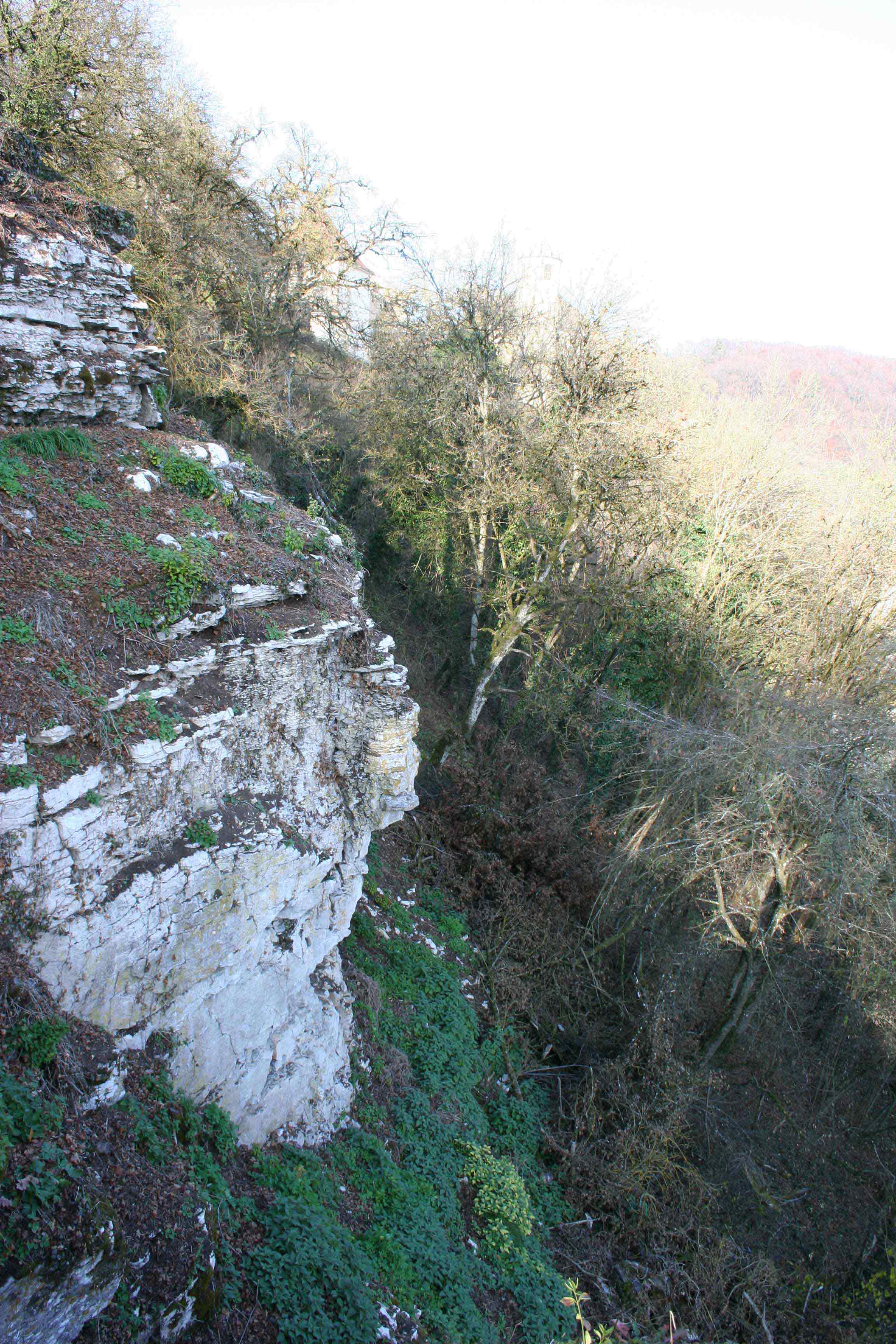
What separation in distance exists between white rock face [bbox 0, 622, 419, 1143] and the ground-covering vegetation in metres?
0.43

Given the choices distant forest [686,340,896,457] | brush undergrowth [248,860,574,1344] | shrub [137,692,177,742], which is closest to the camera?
brush undergrowth [248,860,574,1344]

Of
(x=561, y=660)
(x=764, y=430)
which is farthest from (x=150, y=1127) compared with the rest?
(x=764, y=430)

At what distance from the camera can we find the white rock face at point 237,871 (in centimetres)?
479

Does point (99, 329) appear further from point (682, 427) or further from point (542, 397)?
point (682, 427)

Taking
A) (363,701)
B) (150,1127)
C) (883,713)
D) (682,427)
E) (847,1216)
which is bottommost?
(847,1216)

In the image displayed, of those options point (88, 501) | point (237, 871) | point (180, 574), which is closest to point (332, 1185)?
point (237, 871)

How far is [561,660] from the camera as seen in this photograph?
14695mm

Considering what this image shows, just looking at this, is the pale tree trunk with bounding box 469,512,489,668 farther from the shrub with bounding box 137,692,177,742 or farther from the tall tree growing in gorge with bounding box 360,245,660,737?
the shrub with bounding box 137,692,177,742

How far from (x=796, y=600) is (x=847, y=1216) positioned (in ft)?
32.6

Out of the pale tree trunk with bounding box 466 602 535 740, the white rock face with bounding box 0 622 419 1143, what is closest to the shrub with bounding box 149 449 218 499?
the white rock face with bounding box 0 622 419 1143

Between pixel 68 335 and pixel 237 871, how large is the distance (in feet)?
20.7

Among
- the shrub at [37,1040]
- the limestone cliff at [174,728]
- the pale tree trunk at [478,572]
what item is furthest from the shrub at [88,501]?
the pale tree trunk at [478,572]

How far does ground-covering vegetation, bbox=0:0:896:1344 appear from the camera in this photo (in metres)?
6.26

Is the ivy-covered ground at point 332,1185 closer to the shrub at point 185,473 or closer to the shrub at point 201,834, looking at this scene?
the shrub at point 201,834
